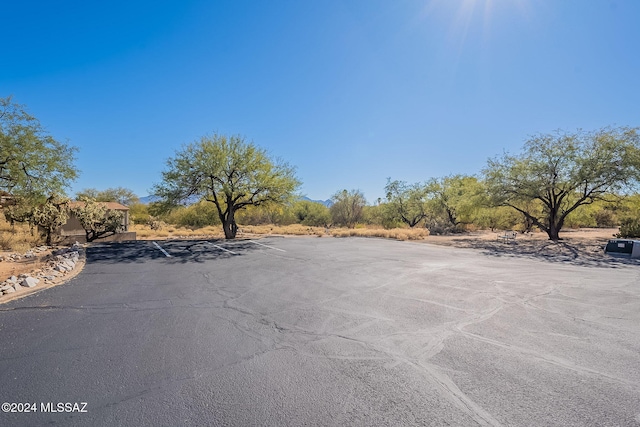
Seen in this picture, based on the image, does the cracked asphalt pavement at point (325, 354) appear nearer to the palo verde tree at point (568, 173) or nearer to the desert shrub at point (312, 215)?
the palo verde tree at point (568, 173)

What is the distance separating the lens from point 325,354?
3.50 metres

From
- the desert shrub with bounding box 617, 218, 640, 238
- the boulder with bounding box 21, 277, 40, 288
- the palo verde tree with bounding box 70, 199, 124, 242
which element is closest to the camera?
the boulder with bounding box 21, 277, 40, 288

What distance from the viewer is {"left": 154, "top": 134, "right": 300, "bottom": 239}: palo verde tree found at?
18531mm

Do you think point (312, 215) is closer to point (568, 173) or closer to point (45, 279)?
point (568, 173)

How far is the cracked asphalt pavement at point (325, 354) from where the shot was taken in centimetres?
243

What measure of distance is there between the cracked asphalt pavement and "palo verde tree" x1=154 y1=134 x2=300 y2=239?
41.2 feet

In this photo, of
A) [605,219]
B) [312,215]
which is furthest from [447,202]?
[312,215]

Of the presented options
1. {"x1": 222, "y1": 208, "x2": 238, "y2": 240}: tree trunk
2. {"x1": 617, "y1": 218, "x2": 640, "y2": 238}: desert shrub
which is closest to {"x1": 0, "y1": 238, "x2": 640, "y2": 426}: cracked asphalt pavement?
{"x1": 222, "y1": 208, "x2": 238, "y2": 240}: tree trunk

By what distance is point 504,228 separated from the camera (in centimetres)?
3691

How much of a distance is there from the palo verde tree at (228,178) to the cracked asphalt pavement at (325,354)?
41.2 feet

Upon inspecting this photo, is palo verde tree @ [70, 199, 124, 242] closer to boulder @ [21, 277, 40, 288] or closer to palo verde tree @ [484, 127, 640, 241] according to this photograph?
boulder @ [21, 277, 40, 288]

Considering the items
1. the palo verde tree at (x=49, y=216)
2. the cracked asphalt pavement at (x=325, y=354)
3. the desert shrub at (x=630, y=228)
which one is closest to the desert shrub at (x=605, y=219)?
the desert shrub at (x=630, y=228)

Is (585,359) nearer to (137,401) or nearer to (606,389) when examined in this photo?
(606,389)

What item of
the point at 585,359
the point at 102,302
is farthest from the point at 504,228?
the point at 102,302
